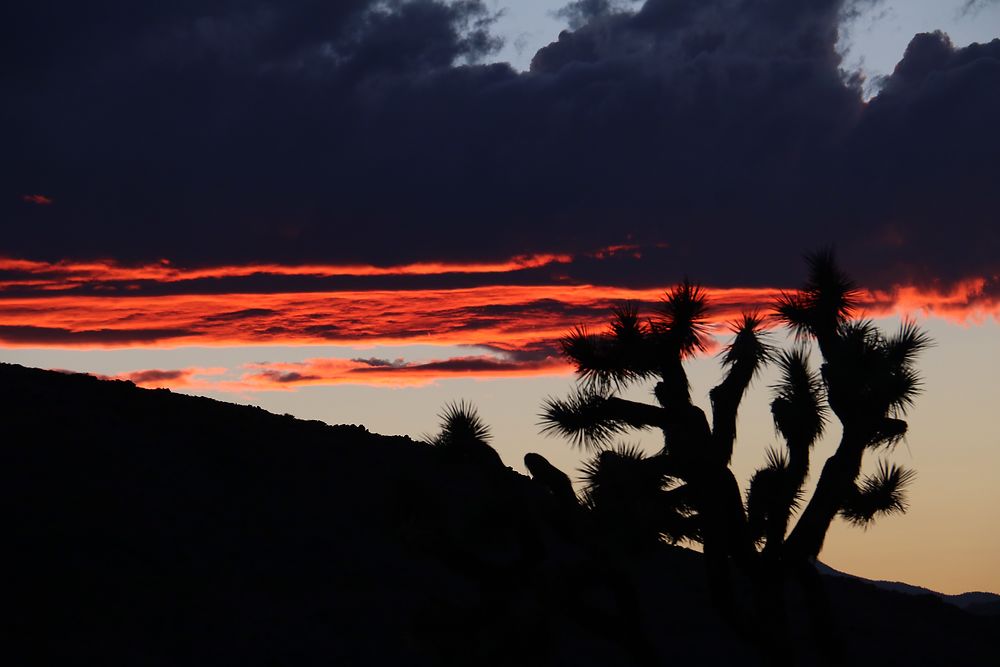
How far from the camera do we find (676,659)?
24.3 m

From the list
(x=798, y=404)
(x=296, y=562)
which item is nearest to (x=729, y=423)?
(x=798, y=404)

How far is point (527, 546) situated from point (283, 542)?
40.1ft

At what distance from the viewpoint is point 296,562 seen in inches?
896

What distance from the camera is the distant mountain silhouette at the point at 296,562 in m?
12.2

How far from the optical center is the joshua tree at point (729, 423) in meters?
13.1

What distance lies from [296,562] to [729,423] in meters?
12.2

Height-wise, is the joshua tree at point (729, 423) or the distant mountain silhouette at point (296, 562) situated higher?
the joshua tree at point (729, 423)

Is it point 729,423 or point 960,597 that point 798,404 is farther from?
point 960,597

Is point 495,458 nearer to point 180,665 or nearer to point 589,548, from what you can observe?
point 589,548

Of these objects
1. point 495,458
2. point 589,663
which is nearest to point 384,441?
point 589,663

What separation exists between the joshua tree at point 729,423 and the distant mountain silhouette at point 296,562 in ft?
3.41

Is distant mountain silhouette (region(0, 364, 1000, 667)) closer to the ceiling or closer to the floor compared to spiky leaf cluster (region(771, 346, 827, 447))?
closer to the floor

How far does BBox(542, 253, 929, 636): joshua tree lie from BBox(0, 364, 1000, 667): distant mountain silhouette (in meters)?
1.04

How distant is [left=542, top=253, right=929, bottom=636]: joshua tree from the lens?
1308 cm
